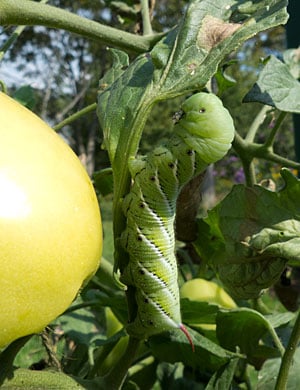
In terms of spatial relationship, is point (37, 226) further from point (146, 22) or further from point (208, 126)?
point (146, 22)

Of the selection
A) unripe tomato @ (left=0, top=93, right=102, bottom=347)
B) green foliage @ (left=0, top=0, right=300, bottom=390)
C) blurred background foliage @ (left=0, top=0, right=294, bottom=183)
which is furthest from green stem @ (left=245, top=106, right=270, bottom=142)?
blurred background foliage @ (left=0, top=0, right=294, bottom=183)

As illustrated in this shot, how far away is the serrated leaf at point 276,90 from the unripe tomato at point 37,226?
8.8 inches

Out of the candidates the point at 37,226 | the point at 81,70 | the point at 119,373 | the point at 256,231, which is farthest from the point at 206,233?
the point at 81,70

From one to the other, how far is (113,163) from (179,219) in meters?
0.27

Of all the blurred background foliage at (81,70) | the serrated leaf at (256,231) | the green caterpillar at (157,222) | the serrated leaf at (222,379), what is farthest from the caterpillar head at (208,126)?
the blurred background foliage at (81,70)

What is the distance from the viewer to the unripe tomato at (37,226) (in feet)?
1.06

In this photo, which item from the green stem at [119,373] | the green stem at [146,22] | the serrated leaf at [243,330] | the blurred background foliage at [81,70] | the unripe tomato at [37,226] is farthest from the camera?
the blurred background foliage at [81,70]

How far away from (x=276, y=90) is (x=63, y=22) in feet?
0.63

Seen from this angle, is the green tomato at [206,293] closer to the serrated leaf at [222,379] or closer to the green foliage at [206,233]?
the green foliage at [206,233]

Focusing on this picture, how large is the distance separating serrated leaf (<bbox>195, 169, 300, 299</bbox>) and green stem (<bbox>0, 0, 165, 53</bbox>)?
17cm

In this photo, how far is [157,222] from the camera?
0.43 metres

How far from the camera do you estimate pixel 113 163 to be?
1.45 feet

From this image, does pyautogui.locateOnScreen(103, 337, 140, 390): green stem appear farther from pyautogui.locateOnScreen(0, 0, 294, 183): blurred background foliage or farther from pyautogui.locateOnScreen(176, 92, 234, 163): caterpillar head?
pyautogui.locateOnScreen(0, 0, 294, 183): blurred background foliage

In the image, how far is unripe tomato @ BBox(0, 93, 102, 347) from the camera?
0.32m
